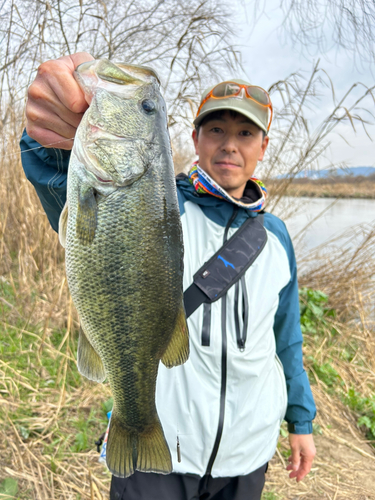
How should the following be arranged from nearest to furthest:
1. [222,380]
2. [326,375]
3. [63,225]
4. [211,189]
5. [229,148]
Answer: [63,225] < [222,380] < [211,189] < [229,148] < [326,375]

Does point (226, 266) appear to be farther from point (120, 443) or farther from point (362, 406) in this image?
point (362, 406)

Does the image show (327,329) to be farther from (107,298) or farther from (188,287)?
(107,298)

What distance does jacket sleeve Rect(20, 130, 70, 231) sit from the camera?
1.42 metres

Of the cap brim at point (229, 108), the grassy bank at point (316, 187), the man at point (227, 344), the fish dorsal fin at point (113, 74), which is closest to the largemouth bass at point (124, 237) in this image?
the fish dorsal fin at point (113, 74)

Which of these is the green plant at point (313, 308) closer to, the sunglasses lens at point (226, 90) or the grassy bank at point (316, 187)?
the grassy bank at point (316, 187)

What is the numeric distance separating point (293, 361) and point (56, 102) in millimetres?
1853

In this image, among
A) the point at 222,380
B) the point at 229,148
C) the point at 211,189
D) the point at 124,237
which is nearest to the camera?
the point at 124,237

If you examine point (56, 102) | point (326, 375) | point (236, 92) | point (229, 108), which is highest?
point (236, 92)

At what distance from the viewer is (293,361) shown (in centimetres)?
213

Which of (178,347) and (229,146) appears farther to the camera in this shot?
(229,146)

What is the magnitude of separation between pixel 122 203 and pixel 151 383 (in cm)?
62

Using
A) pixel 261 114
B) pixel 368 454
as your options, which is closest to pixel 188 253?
pixel 261 114

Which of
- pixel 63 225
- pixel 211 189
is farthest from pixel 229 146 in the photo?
pixel 63 225

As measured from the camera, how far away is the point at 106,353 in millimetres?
1129
